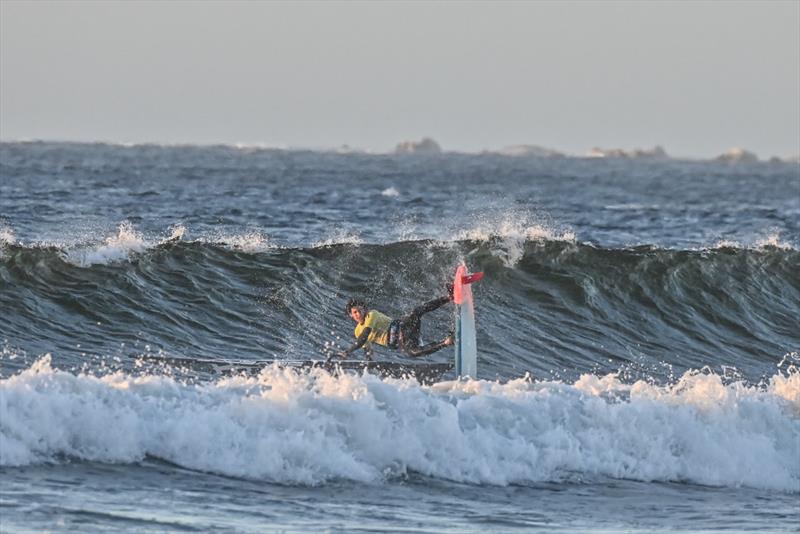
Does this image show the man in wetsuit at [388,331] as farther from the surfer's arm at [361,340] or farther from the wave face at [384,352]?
the wave face at [384,352]

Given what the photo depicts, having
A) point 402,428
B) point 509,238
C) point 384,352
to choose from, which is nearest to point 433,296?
point 509,238

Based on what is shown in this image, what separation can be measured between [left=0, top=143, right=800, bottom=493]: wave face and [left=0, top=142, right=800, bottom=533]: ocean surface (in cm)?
4

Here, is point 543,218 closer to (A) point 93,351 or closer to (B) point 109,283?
(B) point 109,283

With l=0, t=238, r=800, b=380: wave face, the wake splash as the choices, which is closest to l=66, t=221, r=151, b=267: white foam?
l=0, t=238, r=800, b=380: wave face

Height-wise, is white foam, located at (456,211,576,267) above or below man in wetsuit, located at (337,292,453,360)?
above

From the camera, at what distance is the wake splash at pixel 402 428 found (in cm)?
1398

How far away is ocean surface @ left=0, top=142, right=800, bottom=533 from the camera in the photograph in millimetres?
13391

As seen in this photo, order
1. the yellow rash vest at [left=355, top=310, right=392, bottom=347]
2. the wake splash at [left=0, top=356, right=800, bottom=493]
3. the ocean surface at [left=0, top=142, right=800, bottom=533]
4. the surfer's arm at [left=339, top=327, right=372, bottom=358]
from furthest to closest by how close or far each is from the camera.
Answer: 1. the yellow rash vest at [left=355, top=310, right=392, bottom=347]
2. the surfer's arm at [left=339, top=327, right=372, bottom=358]
3. the wake splash at [left=0, top=356, right=800, bottom=493]
4. the ocean surface at [left=0, top=142, right=800, bottom=533]

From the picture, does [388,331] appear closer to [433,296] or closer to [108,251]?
[433,296]

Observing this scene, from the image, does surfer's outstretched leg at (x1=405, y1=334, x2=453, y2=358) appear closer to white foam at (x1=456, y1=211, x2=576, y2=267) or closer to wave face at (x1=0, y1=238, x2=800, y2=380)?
wave face at (x1=0, y1=238, x2=800, y2=380)

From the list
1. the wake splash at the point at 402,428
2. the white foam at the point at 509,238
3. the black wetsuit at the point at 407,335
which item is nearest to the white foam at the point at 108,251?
the white foam at the point at 509,238

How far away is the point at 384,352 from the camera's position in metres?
20.1

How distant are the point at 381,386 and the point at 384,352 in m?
4.72

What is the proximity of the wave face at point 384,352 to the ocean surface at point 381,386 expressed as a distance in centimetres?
4
